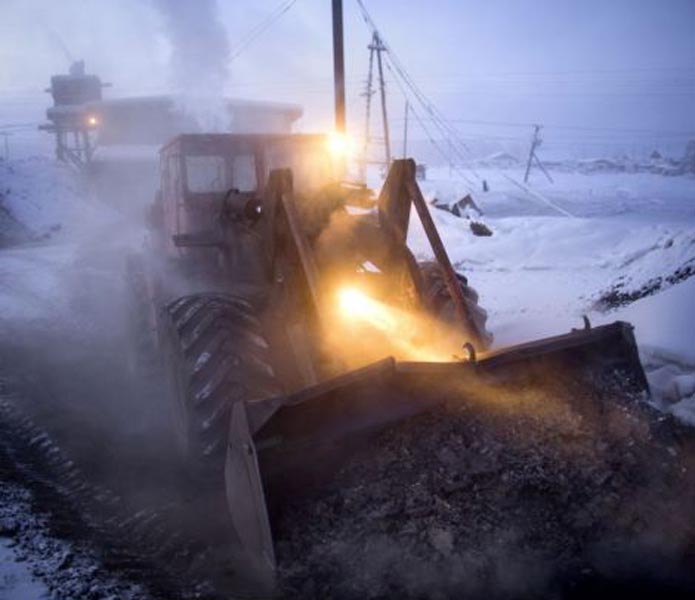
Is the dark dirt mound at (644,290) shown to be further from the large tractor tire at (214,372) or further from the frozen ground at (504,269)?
the large tractor tire at (214,372)

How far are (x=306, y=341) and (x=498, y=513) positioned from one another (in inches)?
67.2

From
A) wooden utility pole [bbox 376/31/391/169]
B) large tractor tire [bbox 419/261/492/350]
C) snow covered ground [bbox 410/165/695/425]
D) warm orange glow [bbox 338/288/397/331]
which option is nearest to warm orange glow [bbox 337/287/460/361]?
warm orange glow [bbox 338/288/397/331]

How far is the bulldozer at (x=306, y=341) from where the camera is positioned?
10.8ft

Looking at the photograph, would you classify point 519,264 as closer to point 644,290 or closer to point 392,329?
point 644,290

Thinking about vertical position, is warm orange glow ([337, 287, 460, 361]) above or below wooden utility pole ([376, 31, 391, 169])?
below

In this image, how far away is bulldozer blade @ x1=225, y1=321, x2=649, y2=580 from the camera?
10.4 feet

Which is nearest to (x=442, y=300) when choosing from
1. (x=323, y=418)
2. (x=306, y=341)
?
(x=306, y=341)

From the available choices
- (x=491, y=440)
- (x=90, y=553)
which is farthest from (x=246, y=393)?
(x=491, y=440)

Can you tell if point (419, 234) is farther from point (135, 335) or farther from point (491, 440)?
point (491, 440)

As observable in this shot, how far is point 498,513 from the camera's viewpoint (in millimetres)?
3232

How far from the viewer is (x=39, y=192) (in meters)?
26.7

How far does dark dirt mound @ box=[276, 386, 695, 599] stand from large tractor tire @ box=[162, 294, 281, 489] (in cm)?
100

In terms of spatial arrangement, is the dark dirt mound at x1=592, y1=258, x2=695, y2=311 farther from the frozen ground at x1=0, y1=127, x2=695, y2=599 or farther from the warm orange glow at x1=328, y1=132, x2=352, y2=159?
the warm orange glow at x1=328, y1=132, x2=352, y2=159

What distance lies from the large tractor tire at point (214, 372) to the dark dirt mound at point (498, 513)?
997mm
